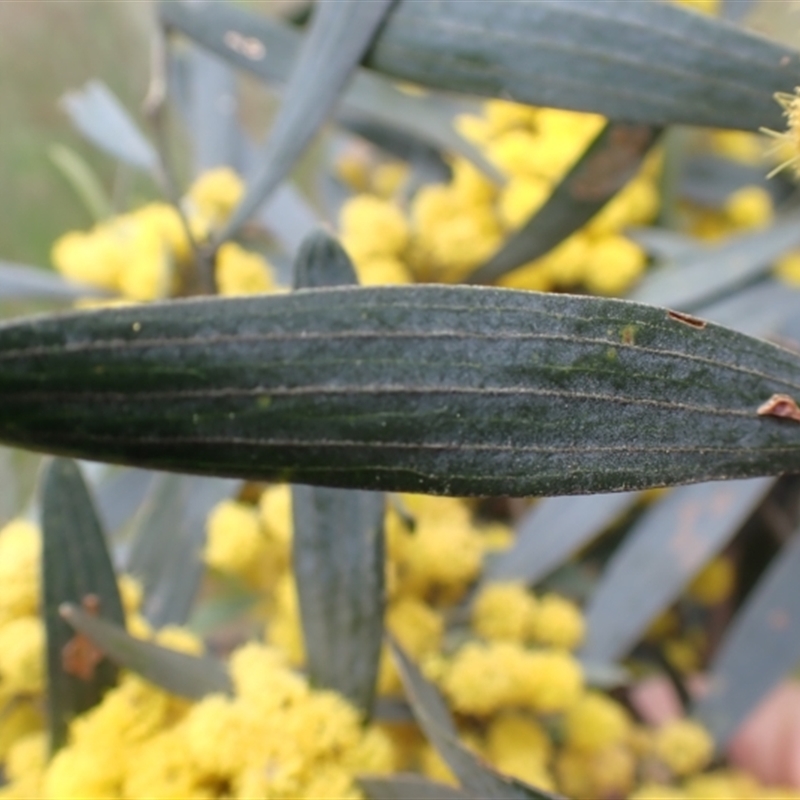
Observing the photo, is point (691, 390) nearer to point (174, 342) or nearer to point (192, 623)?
point (174, 342)

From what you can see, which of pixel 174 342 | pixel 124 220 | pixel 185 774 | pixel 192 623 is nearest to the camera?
pixel 174 342

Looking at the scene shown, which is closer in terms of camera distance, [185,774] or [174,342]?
[174,342]

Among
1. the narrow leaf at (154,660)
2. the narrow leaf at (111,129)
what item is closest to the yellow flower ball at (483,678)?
the narrow leaf at (154,660)

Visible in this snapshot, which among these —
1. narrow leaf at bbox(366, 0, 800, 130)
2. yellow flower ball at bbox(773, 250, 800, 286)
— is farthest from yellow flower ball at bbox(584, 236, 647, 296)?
narrow leaf at bbox(366, 0, 800, 130)

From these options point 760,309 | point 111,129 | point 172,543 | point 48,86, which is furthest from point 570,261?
point 48,86

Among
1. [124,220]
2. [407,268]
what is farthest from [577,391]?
[124,220]

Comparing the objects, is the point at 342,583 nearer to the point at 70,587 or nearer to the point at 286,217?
the point at 70,587

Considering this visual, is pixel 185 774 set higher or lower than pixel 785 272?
lower
